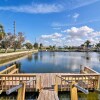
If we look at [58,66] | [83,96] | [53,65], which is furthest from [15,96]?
[53,65]

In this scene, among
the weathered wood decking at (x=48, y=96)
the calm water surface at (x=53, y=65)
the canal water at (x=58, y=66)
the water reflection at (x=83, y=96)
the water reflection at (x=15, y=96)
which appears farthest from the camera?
the calm water surface at (x=53, y=65)

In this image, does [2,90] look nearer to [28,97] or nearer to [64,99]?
[28,97]

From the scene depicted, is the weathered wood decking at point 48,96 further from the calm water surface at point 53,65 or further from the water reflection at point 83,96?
the calm water surface at point 53,65

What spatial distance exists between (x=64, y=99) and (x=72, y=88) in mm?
2771

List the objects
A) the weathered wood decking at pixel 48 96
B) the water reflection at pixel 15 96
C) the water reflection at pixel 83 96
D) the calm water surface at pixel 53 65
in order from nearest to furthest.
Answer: the weathered wood decking at pixel 48 96, the water reflection at pixel 15 96, the water reflection at pixel 83 96, the calm water surface at pixel 53 65

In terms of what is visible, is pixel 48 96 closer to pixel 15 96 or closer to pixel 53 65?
pixel 15 96

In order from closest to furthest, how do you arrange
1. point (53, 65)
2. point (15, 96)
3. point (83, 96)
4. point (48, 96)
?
point (48, 96), point (15, 96), point (83, 96), point (53, 65)

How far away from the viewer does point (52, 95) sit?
27.2 ft

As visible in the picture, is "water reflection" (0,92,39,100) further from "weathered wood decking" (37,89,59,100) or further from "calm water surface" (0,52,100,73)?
"calm water surface" (0,52,100,73)

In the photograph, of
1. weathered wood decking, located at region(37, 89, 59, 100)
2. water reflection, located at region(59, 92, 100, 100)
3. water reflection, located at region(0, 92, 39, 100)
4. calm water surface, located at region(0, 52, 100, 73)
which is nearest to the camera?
weathered wood decking, located at region(37, 89, 59, 100)

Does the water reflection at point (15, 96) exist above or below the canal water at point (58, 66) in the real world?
above

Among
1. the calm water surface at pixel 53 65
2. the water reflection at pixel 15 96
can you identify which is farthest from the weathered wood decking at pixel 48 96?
the calm water surface at pixel 53 65

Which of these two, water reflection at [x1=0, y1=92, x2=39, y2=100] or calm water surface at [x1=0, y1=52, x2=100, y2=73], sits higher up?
water reflection at [x1=0, y1=92, x2=39, y2=100]

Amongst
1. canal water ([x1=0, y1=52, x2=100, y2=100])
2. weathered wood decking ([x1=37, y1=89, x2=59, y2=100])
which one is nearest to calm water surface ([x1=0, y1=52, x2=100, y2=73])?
canal water ([x1=0, y1=52, x2=100, y2=100])
